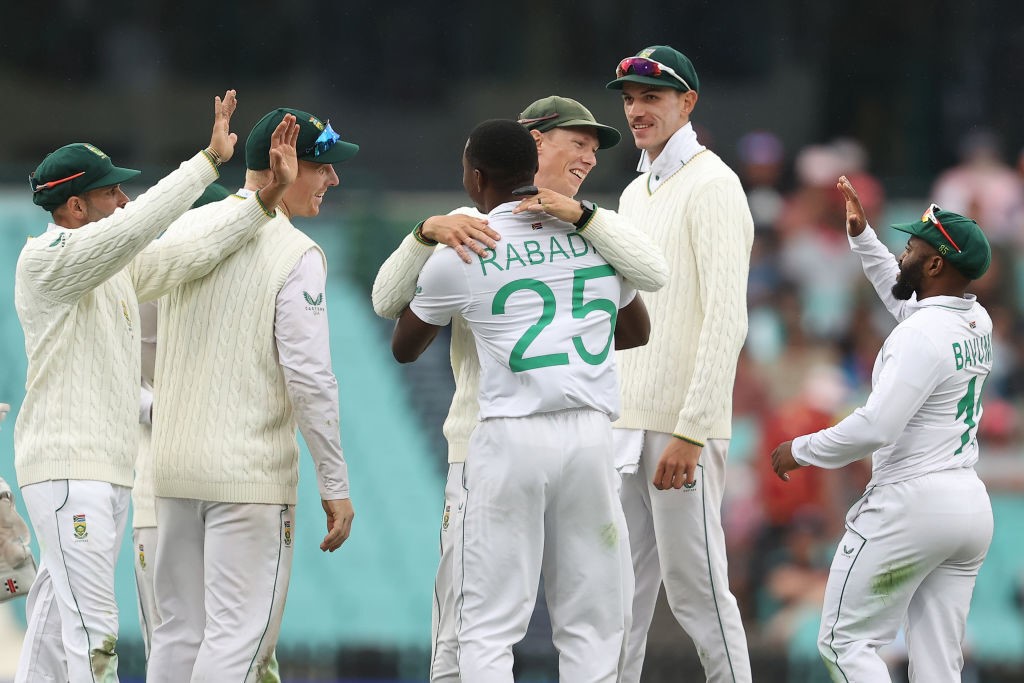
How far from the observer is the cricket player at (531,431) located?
4645mm

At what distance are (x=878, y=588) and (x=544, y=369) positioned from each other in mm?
1377

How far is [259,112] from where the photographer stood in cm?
1512

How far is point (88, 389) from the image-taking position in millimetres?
5090

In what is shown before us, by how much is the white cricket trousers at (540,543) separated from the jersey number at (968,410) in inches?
47.9

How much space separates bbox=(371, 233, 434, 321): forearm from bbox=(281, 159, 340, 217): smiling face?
59cm

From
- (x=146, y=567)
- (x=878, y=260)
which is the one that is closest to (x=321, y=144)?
(x=146, y=567)

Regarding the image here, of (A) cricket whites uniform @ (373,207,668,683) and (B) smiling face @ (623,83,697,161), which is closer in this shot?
(A) cricket whites uniform @ (373,207,668,683)

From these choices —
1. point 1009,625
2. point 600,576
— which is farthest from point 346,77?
point 600,576

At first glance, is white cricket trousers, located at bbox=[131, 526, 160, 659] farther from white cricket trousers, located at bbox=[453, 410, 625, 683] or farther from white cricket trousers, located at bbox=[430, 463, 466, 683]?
white cricket trousers, located at bbox=[453, 410, 625, 683]

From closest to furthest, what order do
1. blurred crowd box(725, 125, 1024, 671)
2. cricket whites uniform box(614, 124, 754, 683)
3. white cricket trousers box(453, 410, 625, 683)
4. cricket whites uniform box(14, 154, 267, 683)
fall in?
white cricket trousers box(453, 410, 625, 683)
cricket whites uniform box(14, 154, 267, 683)
cricket whites uniform box(614, 124, 754, 683)
blurred crowd box(725, 125, 1024, 671)

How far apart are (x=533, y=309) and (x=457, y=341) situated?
642mm

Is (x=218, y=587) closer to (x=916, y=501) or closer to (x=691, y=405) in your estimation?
(x=691, y=405)

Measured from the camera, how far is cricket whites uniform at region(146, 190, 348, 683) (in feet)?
17.1

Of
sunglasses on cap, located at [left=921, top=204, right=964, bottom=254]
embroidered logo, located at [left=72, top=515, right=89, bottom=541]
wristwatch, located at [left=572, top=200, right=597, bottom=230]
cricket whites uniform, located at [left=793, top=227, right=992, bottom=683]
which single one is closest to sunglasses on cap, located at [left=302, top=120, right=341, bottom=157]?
wristwatch, located at [left=572, top=200, right=597, bottom=230]
